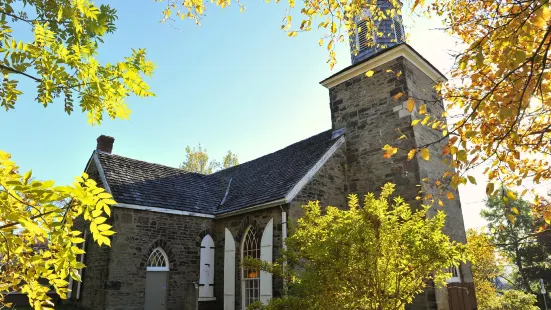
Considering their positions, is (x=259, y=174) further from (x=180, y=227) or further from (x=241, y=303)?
(x=241, y=303)


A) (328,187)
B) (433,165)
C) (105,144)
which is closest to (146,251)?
(105,144)

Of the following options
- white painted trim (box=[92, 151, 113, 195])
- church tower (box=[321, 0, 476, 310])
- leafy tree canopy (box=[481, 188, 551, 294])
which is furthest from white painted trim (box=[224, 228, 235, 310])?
leafy tree canopy (box=[481, 188, 551, 294])

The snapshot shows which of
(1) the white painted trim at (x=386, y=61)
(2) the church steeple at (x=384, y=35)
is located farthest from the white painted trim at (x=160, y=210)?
(2) the church steeple at (x=384, y=35)

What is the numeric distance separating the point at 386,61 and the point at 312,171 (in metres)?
5.08

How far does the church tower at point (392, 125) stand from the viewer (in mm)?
11398

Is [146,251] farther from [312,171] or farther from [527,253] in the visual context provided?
[527,253]

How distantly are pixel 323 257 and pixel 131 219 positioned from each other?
8.22 meters

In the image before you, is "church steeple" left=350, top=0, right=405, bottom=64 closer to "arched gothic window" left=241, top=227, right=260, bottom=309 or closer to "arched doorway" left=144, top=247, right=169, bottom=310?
"arched gothic window" left=241, top=227, right=260, bottom=309

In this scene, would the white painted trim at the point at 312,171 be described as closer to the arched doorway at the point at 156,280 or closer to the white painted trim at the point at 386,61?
the white painted trim at the point at 386,61

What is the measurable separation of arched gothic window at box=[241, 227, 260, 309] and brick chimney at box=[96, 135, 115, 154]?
7428 millimetres

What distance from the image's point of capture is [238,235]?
41.9 ft

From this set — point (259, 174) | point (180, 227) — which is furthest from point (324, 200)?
point (180, 227)

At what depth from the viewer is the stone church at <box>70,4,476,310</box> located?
11.3 m

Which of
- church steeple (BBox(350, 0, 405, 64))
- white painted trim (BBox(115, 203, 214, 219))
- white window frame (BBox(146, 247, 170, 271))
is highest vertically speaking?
church steeple (BBox(350, 0, 405, 64))
